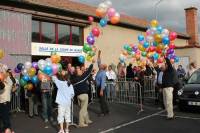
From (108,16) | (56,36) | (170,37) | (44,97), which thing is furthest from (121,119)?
(56,36)

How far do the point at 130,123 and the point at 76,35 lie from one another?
1026cm

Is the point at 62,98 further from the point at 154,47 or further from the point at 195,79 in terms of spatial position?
the point at 154,47

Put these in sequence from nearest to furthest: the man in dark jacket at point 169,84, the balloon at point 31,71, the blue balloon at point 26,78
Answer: the man in dark jacket at point 169,84
the balloon at point 31,71
the blue balloon at point 26,78

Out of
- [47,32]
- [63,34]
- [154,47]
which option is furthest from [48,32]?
[154,47]

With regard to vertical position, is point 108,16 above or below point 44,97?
above

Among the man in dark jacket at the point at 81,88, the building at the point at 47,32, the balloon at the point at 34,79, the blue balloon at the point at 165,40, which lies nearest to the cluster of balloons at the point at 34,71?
the balloon at the point at 34,79

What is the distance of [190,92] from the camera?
42.0 feet

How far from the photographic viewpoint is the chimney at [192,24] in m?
32.7

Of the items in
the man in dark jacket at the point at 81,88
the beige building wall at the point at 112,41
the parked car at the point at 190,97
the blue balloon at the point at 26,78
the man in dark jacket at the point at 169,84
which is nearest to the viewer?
the man in dark jacket at the point at 81,88

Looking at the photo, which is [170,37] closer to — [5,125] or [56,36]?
[56,36]

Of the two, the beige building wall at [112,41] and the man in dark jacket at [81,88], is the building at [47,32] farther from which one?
the man in dark jacket at [81,88]

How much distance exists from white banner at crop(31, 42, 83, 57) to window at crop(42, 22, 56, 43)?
0.36 meters

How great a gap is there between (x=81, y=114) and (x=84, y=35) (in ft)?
34.6

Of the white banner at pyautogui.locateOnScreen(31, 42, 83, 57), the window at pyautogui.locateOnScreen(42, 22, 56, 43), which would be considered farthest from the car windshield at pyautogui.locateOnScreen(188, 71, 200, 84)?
the window at pyautogui.locateOnScreen(42, 22, 56, 43)
